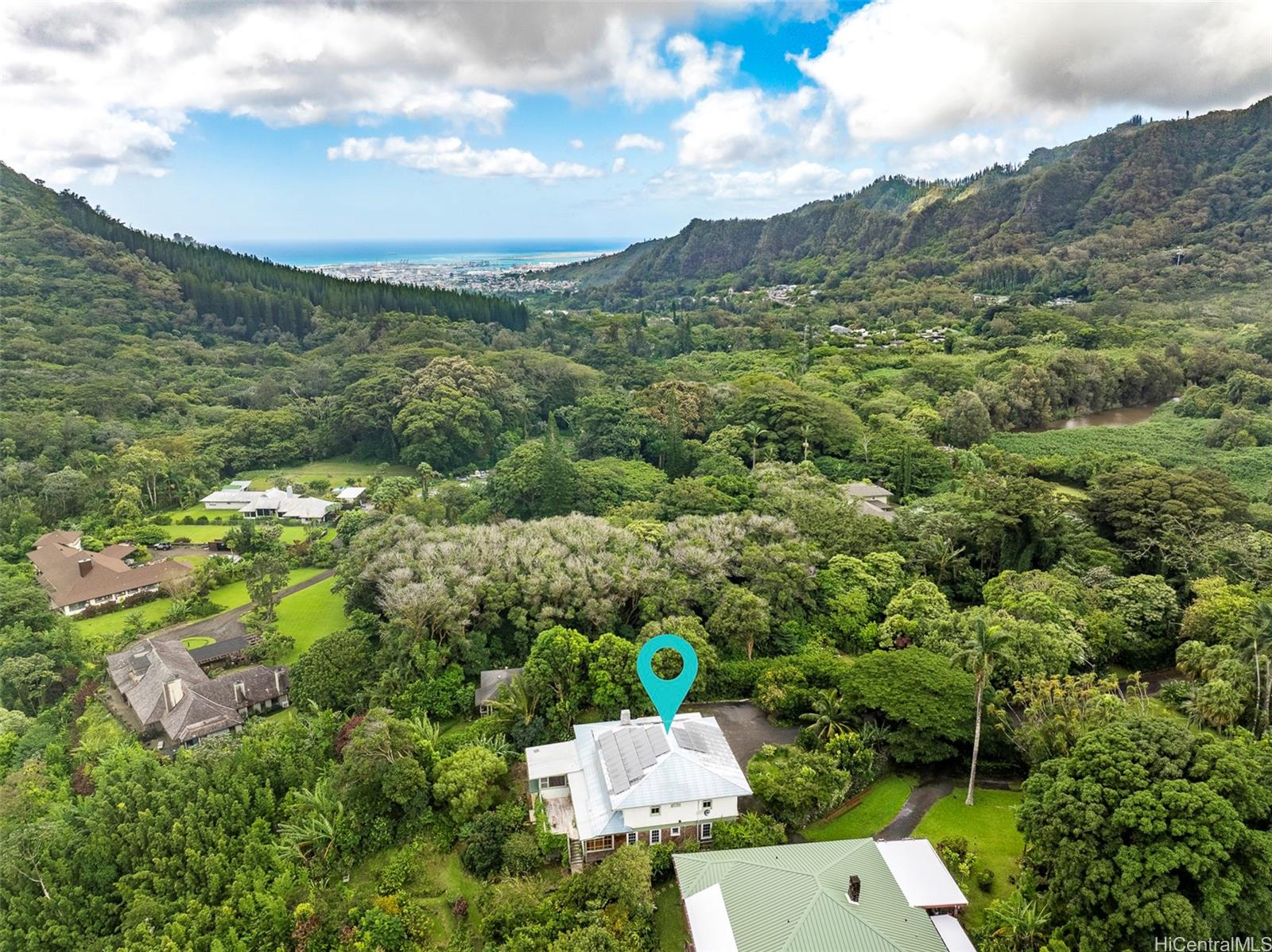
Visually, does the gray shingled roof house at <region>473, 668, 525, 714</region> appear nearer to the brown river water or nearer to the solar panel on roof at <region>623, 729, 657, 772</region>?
the solar panel on roof at <region>623, 729, 657, 772</region>

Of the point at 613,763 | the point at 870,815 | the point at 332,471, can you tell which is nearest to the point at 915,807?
the point at 870,815

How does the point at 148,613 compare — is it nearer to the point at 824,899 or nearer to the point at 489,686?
the point at 489,686

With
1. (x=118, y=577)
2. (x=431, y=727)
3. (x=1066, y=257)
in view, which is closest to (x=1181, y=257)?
(x=1066, y=257)

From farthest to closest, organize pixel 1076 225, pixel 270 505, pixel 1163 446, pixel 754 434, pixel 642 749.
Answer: pixel 1076 225
pixel 754 434
pixel 1163 446
pixel 270 505
pixel 642 749

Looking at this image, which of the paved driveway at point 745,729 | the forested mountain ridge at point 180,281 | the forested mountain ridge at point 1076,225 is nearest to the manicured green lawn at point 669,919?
the paved driveway at point 745,729

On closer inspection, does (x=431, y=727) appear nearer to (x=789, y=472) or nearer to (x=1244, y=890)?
(x=1244, y=890)

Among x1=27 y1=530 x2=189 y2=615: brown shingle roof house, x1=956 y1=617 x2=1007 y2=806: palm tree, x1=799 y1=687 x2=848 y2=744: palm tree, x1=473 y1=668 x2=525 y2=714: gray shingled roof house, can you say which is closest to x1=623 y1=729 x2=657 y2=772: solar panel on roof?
x1=799 y1=687 x2=848 y2=744: palm tree
